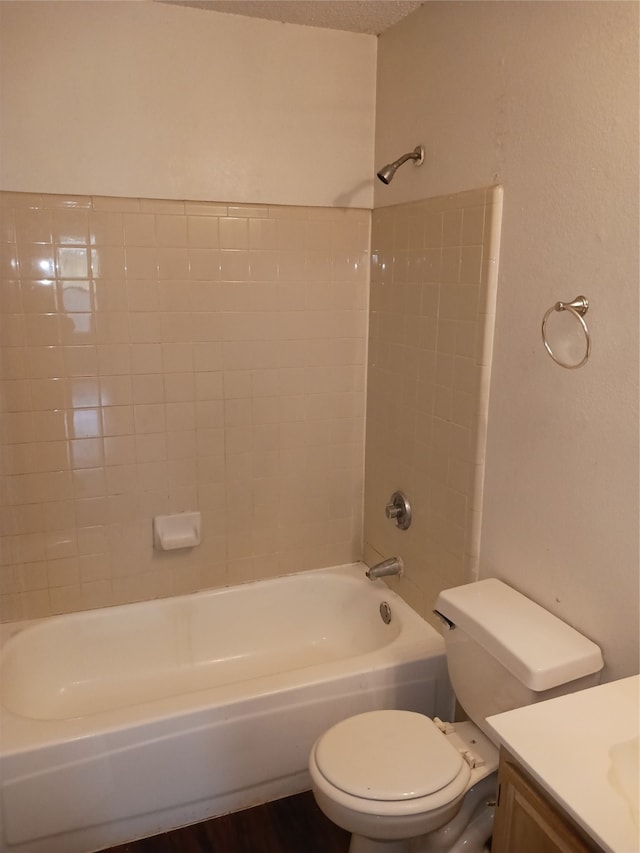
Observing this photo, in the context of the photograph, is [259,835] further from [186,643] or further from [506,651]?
[506,651]

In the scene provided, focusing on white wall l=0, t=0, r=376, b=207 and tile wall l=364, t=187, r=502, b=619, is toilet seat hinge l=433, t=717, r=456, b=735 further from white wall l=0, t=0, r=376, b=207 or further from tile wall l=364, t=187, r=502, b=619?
white wall l=0, t=0, r=376, b=207

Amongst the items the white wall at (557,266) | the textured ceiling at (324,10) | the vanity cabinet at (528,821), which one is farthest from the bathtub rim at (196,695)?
the textured ceiling at (324,10)

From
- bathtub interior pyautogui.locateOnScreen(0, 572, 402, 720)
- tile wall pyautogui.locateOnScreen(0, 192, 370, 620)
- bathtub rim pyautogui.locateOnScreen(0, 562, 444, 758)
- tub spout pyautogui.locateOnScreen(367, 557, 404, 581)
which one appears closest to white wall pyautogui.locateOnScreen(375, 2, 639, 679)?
bathtub rim pyautogui.locateOnScreen(0, 562, 444, 758)

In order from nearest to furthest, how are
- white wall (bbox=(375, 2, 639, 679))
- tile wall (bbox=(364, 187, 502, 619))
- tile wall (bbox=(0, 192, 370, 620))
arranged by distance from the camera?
white wall (bbox=(375, 2, 639, 679))
tile wall (bbox=(364, 187, 502, 619))
tile wall (bbox=(0, 192, 370, 620))

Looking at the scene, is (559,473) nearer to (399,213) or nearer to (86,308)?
(399,213)

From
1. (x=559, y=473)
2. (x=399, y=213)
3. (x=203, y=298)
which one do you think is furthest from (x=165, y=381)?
(x=559, y=473)

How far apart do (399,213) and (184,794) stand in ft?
6.39

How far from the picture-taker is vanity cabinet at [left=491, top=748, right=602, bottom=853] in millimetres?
1046

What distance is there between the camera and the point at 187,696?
188cm

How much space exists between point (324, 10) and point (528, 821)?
226 centimetres

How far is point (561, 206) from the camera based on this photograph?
150cm

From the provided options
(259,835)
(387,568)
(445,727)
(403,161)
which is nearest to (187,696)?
(259,835)

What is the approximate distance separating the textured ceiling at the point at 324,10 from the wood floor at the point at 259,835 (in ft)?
8.15

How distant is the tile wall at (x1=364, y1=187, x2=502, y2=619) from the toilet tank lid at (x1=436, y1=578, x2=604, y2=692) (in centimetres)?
25
